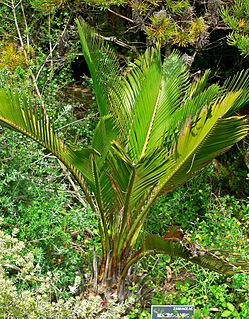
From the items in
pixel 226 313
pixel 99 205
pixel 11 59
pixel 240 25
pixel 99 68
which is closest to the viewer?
pixel 99 205

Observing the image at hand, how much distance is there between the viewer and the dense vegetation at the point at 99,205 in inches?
95.1

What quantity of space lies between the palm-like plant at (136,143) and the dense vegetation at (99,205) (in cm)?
3

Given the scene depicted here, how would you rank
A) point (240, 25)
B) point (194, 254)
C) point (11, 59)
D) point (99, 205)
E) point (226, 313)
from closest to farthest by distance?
1. point (194, 254)
2. point (99, 205)
3. point (226, 313)
4. point (240, 25)
5. point (11, 59)

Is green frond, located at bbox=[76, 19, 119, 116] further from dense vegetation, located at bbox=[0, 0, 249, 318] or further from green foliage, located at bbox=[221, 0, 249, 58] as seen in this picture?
green foliage, located at bbox=[221, 0, 249, 58]

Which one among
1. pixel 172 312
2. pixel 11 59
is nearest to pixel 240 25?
pixel 11 59

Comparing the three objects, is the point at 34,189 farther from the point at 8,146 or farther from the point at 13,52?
the point at 13,52

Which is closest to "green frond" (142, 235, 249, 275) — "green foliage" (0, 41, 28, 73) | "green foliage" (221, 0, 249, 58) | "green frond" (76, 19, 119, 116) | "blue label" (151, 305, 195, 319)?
"blue label" (151, 305, 195, 319)

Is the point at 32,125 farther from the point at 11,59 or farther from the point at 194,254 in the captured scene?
the point at 11,59

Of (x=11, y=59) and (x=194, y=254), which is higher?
(x=11, y=59)

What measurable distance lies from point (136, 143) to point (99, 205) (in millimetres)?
521

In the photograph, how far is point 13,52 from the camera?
13.6 feet

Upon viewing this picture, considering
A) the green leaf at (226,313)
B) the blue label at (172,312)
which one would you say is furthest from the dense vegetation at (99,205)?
the blue label at (172,312)

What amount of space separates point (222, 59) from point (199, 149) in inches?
123

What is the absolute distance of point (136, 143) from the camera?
2.70 m
